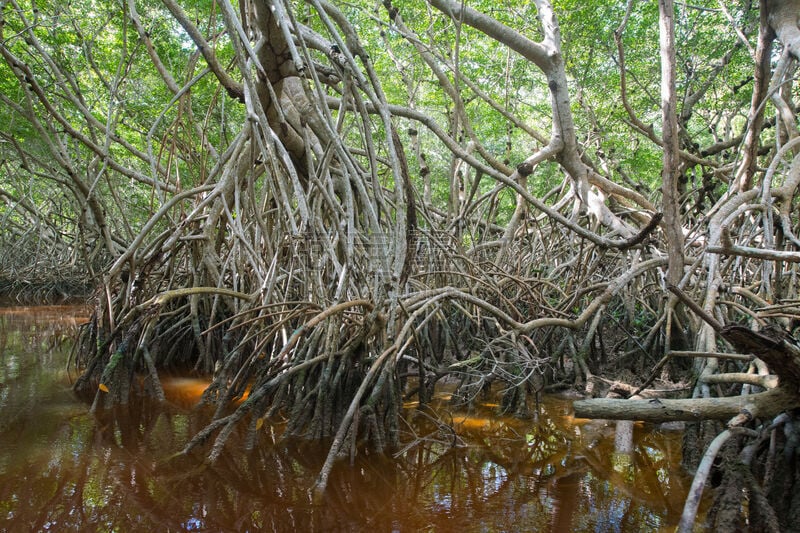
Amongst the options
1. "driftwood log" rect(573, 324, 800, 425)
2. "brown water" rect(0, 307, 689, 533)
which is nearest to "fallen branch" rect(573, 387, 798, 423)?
"driftwood log" rect(573, 324, 800, 425)

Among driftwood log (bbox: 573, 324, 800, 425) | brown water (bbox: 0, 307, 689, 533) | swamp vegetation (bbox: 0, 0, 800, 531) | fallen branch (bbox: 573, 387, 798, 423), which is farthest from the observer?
swamp vegetation (bbox: 0, 0, 800, 531)

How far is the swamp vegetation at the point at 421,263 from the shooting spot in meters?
2.43

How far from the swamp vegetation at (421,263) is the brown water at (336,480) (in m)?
0.14

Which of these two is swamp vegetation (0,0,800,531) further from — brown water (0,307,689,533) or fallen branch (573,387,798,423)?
brown water (0,307,689,533)

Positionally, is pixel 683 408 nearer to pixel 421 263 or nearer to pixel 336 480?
pixel 336 480

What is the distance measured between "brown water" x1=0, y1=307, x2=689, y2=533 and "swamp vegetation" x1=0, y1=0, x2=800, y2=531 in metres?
0.14

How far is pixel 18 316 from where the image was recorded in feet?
27.4

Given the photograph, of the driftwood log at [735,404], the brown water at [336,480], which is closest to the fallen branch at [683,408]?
the driftwood log at [735,404]

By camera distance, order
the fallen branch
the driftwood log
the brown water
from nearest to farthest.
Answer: the driftwood log → the fallen branch → the brown water

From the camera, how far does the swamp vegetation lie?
2.43m

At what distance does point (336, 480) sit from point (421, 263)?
290 cm

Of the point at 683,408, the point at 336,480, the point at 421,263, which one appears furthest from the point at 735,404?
the point at 421,263

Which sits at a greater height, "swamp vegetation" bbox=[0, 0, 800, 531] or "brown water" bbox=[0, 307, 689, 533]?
"swamp vegetation" bbox=[0, 0, 800, 531]

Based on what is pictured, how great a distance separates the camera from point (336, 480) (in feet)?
7.93
